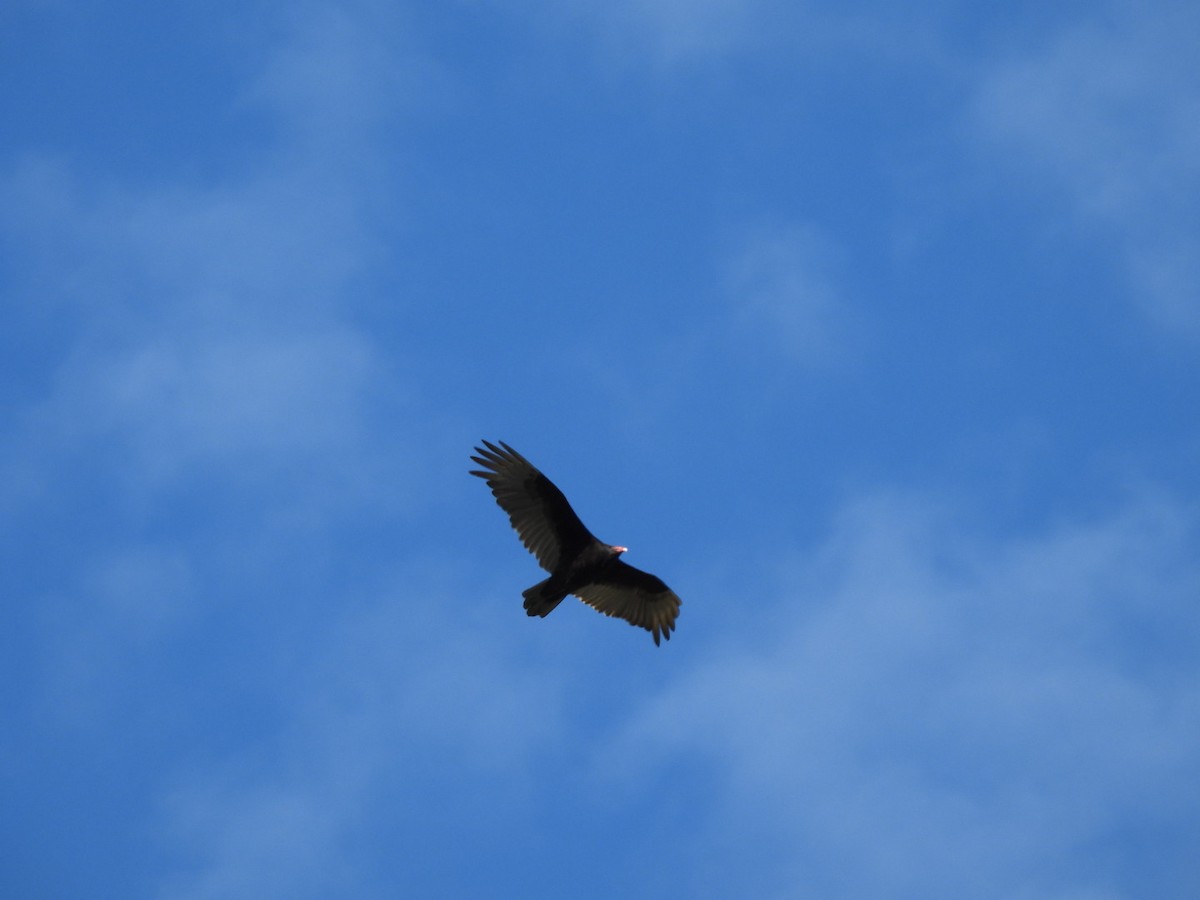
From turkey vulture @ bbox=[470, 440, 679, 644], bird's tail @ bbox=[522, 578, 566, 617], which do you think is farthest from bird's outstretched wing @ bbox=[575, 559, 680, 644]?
bird's tail @ bbox=[522, 578, 566, 617]

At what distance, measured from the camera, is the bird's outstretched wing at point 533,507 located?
19.1 meters

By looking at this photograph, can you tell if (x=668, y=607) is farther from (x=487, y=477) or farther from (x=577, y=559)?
(x=487, y=477)

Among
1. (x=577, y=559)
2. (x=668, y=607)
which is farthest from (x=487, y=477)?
(x=668, y=607)

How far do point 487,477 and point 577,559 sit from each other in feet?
6.64

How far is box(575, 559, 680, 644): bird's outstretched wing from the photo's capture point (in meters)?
19.9

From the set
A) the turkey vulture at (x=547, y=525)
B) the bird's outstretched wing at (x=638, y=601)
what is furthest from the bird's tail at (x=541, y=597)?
the bird's outstretched wing at (x=638, y=601)

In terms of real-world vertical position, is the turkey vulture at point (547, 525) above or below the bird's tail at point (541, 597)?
above

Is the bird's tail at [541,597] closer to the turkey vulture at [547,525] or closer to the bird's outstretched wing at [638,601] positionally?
the turkey vulture at [547,525]

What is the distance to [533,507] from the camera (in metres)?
19.2

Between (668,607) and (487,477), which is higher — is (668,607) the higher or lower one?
the lower one

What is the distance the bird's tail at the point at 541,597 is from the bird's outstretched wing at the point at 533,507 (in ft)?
1.97

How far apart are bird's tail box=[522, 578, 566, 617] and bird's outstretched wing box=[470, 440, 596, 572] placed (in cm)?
60

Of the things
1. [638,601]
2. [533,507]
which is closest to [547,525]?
[533,507]

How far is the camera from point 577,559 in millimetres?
18969
